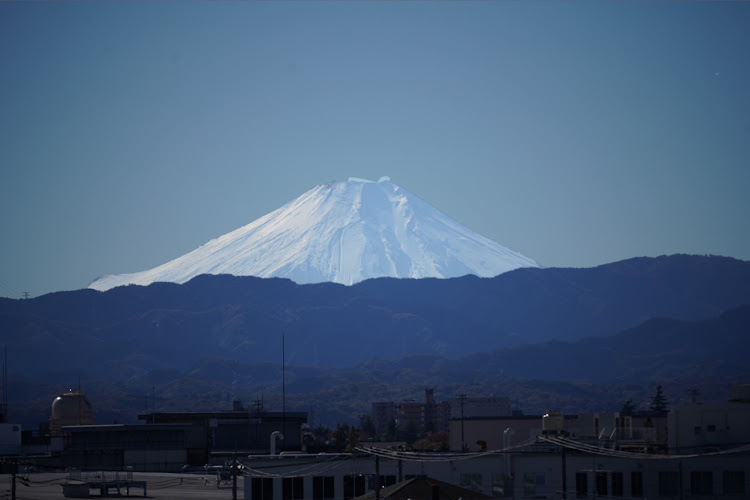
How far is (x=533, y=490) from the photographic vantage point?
54031 millimetres

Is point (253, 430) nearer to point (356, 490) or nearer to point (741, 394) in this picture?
point (356, 490)

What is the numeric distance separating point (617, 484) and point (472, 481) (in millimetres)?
6097

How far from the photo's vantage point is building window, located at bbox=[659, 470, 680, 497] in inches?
2064

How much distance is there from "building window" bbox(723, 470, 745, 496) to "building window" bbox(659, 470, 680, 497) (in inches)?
74.8

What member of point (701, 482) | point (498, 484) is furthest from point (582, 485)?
point (701, 482)

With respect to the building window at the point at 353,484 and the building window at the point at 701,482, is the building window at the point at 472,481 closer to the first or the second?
the building window at the point at 353,484

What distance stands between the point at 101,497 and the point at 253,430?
2719 cm

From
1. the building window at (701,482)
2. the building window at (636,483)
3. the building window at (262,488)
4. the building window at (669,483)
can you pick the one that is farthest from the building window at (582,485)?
the building window at (262,488)

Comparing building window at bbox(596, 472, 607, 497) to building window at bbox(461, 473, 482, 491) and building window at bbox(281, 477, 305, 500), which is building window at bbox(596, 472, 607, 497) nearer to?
building window at bbox(461, 473, 482, 491)

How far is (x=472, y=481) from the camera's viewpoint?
55438 millimetres

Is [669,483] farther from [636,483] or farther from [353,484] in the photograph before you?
[353,484]

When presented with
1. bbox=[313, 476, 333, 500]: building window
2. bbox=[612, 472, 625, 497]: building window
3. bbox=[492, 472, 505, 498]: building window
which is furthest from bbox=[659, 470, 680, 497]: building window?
bbox=[313, 476, 333, 500]: building window

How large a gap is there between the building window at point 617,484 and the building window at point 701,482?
2779 mm

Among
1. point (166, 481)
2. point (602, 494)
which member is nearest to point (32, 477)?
point (166, 481)
